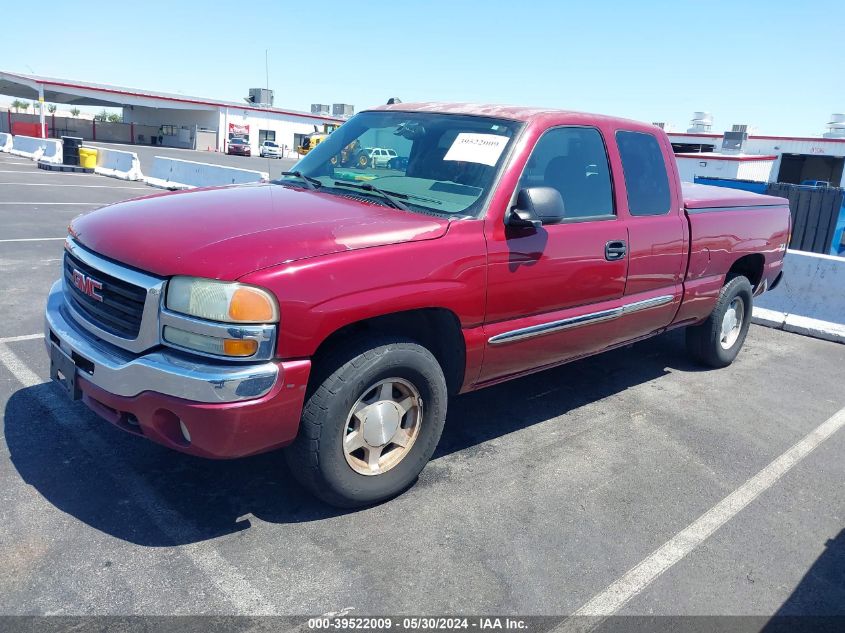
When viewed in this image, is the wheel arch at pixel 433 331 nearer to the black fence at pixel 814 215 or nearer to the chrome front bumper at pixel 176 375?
the chrome front bumper at pixel 176 375

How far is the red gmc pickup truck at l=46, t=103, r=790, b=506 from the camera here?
9.29ft

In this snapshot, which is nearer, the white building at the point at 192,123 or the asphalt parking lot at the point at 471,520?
the asphalt parking lot at the point at 471,520

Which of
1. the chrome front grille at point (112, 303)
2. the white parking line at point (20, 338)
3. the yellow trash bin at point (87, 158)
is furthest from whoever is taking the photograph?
the yellow trash bin at point (87, 158)

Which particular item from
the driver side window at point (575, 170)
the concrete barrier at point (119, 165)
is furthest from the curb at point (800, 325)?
the concrete barrier at point (119, 165)

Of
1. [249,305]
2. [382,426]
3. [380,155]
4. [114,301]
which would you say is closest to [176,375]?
[249,305]

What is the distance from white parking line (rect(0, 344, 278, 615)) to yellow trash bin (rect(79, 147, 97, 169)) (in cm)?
1953

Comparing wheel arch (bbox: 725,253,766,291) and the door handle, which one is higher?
Result: the door handle

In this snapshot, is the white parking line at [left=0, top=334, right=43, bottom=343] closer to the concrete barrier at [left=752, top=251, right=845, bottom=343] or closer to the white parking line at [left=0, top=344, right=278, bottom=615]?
the white parking line at [left=0, top=344, right=278, bottom=615]

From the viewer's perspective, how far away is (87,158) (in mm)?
21578

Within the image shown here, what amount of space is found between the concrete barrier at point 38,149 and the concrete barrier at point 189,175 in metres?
5.28

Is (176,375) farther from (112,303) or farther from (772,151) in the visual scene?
(772,151)

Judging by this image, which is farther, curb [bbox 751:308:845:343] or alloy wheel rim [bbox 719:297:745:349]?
curb [bbox 751:308:845:343]

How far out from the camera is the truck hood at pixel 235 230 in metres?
2.87

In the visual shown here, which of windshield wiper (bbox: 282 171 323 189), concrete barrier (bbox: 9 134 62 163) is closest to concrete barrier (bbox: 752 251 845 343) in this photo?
windshield wiper (bbox: 282 171 323 189)
